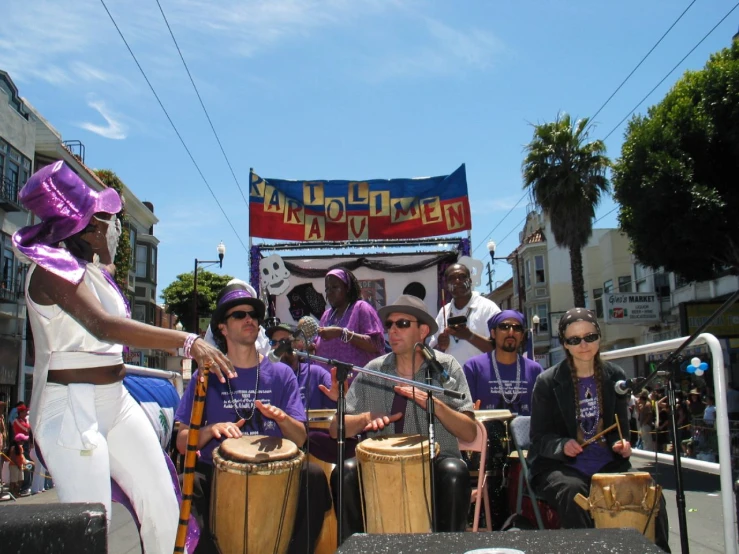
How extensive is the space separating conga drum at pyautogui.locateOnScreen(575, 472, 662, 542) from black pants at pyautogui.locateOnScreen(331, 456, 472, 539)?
2.42 feet

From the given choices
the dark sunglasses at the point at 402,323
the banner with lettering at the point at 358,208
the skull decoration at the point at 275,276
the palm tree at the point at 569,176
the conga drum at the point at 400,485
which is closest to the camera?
the conga drum at the point at 400,485

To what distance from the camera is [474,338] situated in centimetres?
627

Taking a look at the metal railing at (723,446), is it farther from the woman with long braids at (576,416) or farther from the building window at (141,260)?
the building window at (141,260)

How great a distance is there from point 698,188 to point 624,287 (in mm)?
19760

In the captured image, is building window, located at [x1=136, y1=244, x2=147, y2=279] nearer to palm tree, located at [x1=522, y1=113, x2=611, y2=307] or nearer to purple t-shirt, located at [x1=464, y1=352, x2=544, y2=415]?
palm tree, located at [x1=522, y1=113, x2=611, y2=307]

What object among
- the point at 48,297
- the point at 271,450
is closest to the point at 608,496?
the point at 271,450

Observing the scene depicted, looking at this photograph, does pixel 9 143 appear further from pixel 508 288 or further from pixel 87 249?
pixel 508 288

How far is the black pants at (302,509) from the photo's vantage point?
3.66 meters

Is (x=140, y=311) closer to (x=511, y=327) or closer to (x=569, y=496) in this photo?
(x=511, y=327)

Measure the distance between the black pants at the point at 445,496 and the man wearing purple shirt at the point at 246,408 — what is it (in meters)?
0.14

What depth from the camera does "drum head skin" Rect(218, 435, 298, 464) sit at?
343 centimetres

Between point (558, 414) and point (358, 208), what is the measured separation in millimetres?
6383

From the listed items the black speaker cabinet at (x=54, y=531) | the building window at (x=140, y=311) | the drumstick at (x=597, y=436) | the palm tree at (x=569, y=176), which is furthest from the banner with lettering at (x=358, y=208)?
the building window at (x=140, y=311)

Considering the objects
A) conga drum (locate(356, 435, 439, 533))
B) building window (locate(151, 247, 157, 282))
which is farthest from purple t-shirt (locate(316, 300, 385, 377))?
building window (locate(151, 247, 157, 282))
